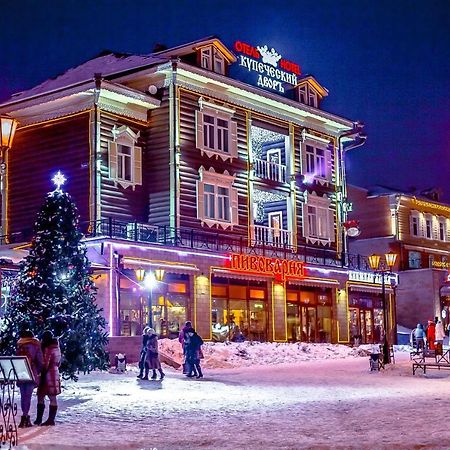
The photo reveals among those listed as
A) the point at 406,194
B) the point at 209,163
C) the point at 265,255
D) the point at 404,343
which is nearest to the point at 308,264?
the point at 265,255

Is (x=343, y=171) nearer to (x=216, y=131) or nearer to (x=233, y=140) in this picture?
(x=233, y=140)

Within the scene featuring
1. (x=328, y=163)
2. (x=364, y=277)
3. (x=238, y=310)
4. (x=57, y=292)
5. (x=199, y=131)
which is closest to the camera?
(x=57, y=292)

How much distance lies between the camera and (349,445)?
37.4 ft

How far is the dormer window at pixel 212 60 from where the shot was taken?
3753 cm

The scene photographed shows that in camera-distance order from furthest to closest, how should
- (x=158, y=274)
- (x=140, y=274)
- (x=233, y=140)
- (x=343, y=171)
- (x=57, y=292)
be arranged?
(x=343, y=171)
(x=233, y=140)
(x=158, y=274)
(x=140, y=274)
(x=57, y=292)

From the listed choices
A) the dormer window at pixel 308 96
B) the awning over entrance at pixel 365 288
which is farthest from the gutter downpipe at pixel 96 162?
the awning over entrance at pixel 365 288

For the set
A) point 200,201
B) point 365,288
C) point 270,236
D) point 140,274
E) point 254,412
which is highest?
point 200,201

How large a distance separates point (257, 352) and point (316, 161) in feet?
49.3

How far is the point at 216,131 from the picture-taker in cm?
3819

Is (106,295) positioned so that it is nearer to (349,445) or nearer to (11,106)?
(11,106)

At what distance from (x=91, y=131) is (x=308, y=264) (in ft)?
45.6

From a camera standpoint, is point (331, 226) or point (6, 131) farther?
point (331, 226)

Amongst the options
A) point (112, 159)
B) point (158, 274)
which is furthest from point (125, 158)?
point (158, 274)

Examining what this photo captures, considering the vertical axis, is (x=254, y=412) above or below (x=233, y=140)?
below
